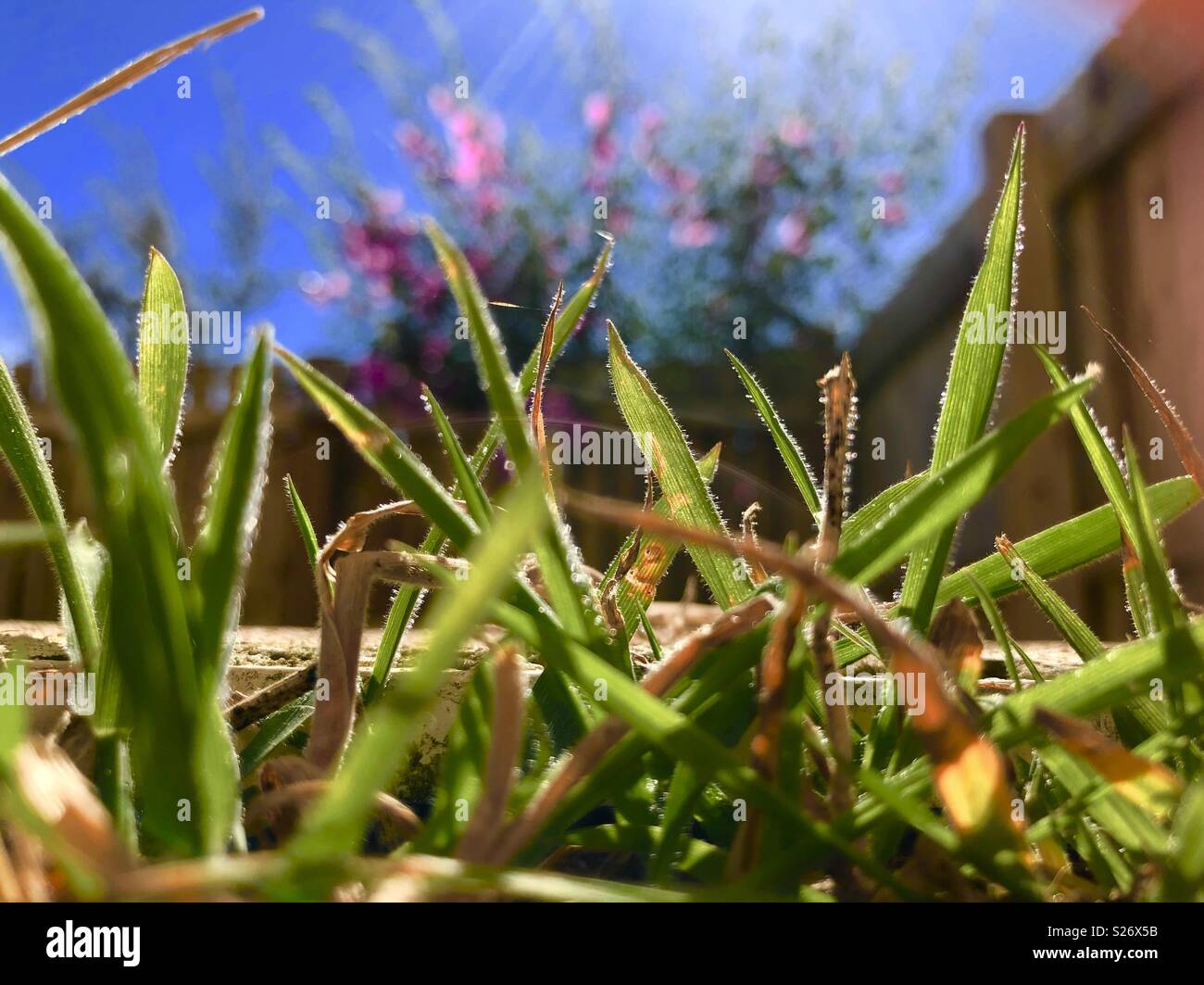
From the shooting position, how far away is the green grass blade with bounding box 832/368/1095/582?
8.9 inches

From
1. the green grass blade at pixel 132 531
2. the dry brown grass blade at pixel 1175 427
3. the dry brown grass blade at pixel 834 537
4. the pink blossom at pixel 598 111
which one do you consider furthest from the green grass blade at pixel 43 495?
the pink blossom at pixel 598 111

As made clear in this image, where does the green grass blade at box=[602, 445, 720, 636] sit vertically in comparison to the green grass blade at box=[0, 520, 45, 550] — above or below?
below

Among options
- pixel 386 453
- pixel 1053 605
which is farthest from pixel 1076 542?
pixel 386 453

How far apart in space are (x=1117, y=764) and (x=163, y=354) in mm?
315

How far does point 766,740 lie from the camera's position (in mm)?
217

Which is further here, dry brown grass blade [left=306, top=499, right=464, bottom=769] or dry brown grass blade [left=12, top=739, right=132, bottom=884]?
dry brown grass blade [left=306, top=499, right=464, bottom=769]

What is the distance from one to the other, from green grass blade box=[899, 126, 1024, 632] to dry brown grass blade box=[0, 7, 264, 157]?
24 centimetres

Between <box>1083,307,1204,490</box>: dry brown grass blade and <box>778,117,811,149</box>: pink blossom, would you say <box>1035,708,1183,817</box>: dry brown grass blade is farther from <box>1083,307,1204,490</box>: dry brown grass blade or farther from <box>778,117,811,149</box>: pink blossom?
<box>778,117,811,149</box>: pink blossom

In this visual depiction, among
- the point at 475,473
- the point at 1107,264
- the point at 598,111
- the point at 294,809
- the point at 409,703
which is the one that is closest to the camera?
the point at 409,703

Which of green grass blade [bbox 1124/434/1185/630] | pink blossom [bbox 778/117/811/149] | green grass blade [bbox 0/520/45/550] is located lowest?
green grass blade [bbox 1124/434/1185/630]

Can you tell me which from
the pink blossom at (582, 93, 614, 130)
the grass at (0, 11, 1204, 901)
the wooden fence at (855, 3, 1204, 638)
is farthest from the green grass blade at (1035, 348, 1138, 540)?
the pink blossom at (582, 93, 614, 130)

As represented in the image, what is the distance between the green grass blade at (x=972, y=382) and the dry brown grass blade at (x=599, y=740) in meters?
0.07

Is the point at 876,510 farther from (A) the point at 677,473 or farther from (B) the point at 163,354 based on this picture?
(B) the point at 163,354

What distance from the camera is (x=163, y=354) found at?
34 cm
